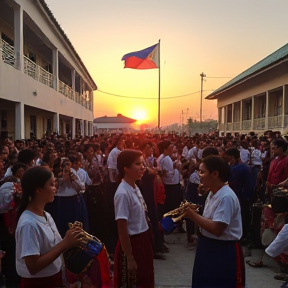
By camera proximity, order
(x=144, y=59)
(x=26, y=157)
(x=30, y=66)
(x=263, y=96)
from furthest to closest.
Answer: (x=263, y=96) → (x=144, y=59) → (x=30, y=66) → (x=26, y=157)

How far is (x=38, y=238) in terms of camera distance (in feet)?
7.36

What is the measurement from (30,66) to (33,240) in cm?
1277

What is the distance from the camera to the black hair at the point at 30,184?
2.37 m

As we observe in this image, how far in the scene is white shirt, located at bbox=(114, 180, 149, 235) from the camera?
2.94 metres

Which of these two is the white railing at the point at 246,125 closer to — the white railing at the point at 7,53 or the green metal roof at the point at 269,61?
the green metal roof at the point at 269,61

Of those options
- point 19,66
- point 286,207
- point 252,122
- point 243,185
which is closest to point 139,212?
point 286,207

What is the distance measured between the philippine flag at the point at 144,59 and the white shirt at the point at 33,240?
68.1ft

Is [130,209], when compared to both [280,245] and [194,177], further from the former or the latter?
[194,177]

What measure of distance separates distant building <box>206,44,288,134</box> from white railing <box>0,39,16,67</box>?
39.0 feet

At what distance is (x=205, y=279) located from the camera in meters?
2.85

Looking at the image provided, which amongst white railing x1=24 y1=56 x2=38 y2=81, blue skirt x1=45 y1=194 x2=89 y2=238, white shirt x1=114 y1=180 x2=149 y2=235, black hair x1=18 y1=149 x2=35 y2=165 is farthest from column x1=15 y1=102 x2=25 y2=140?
white shirt x1=114 y1=180 x2=149 y2=235

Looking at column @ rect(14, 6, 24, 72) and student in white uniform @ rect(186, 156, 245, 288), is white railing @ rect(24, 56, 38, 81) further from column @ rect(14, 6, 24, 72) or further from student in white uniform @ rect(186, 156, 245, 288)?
student in white uniform @ rect(186, 156, 245, 288)

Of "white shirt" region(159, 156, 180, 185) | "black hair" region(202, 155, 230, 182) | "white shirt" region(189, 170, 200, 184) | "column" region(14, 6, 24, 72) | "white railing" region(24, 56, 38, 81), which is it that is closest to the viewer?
"black hair" region(202, 155, 230, 182)

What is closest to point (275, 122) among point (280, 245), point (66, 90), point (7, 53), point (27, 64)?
point (66, 90)
